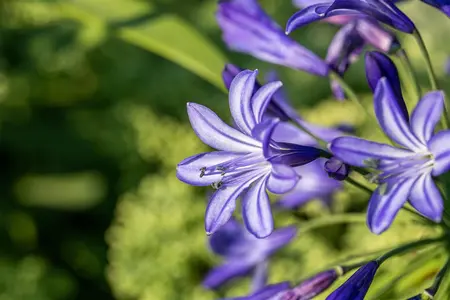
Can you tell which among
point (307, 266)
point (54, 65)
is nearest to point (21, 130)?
point (54, 65)

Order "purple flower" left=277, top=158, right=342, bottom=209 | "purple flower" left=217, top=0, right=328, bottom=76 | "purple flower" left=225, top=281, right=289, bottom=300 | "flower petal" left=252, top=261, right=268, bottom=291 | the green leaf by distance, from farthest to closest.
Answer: the green leaf
"flower petal" left=252, top=261, right=268, bottom=291
"purple flower" left=277, top=158, right=342, bottom=209
"purple flower" left=217, top=0, right=328, bottom=76
"purple flower" left=225, top=281, right=289, bottom=300

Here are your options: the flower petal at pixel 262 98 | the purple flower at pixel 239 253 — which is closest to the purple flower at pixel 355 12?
the flower petal at pixel 262 98

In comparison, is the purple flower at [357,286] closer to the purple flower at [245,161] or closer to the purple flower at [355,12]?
the purple flower at [245,161]

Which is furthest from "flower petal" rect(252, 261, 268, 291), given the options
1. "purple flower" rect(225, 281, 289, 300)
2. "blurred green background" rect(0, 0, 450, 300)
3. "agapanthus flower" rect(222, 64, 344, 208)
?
"purple flower" rect(225, 281, 289, 300)

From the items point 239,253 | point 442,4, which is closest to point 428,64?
point 442,4

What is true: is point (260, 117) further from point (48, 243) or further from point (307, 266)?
point (48, 243)

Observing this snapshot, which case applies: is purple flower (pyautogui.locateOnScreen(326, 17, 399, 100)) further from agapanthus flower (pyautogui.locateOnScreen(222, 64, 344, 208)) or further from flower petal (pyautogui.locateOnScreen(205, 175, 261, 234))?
flower petal (pyautogui.locateOnScreen(205, 175, 261, 234))

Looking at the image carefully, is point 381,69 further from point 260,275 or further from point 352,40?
point 260,275
